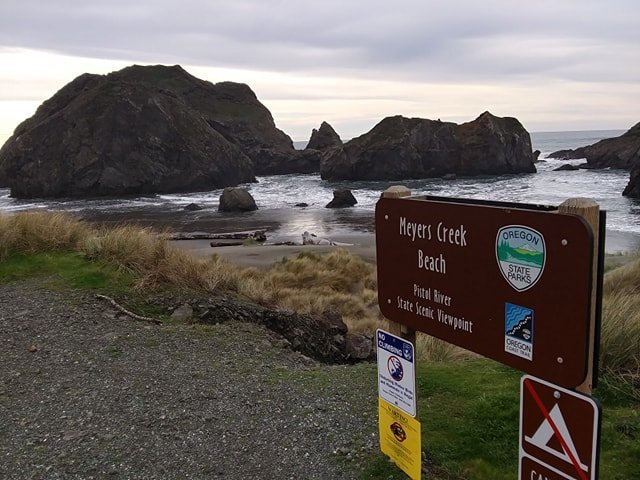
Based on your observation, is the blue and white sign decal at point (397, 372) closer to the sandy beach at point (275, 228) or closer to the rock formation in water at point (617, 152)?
the sandy beach at point (275, 228)

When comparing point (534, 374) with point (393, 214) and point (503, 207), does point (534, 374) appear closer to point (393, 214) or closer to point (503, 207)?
point (503, 207)

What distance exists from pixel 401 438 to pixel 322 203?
4000cm

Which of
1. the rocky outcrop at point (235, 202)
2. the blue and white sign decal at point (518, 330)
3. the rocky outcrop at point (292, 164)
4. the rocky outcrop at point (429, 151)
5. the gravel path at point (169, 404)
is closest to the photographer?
the blue and white sign decal at point (518, 330)

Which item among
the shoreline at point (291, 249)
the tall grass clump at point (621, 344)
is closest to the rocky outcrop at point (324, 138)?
the shoreline at point (291, 249)

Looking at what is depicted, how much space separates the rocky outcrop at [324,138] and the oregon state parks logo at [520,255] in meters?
87.0

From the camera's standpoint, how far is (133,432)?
4617 mm

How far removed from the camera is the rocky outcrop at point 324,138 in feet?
292

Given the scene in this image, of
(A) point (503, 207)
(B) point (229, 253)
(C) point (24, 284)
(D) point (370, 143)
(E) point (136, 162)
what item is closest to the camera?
(A) point (503, 207)

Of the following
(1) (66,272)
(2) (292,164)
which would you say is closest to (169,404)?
(1) (66,272)

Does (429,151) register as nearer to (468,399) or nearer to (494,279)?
(468,399)

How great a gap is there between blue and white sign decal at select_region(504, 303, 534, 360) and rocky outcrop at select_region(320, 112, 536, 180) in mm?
62906

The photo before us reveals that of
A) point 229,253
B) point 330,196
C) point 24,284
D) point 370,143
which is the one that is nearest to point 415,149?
point 370,143

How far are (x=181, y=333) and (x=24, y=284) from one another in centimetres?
331

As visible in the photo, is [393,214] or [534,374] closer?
[534,374]
